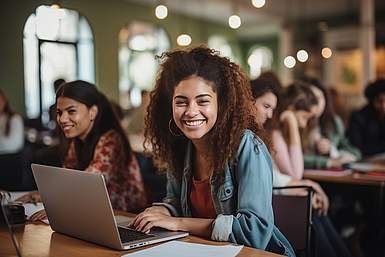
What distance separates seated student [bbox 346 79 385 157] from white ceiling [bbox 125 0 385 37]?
162 inches

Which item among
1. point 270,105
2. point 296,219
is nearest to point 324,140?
point 270,105

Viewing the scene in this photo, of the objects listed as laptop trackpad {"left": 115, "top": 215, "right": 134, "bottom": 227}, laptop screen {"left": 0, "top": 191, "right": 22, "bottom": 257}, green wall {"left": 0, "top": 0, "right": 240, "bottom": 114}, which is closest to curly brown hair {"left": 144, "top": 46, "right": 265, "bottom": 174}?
laptop trackpad {"left": 115, "top": 215, "right": 134, "bottom": 227}

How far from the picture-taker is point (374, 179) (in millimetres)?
3051

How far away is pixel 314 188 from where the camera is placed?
2611 millimetres

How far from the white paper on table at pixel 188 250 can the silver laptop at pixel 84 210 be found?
0.05 metres

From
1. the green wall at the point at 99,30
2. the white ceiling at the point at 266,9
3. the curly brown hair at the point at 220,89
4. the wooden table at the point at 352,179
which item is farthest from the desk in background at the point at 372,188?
the white ceiling at the point at 266,9

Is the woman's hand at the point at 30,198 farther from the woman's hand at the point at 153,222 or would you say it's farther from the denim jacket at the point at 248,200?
the denim jacket at the point at 248,200

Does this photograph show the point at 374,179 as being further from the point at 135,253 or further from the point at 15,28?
the point at 15,28

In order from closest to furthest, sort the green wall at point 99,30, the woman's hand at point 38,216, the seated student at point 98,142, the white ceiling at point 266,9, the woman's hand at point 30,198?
1. the woman's hand at point 38,216
2. the woman's hand at point 30,198
3. the seated student at point 98,142
4. the green wall at point 99,30
5. the white ceiling at point 266,9

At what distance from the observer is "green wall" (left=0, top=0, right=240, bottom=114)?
23.2 feet

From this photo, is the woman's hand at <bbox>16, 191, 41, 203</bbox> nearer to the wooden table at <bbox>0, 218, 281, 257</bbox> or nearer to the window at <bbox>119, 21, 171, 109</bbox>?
the wooden table at <bbox>0, 218, 281, 257</bbox>

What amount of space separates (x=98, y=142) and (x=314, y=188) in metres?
1.12

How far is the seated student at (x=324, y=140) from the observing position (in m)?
3.55

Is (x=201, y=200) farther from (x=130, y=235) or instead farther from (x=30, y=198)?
(x=30, y=198)
